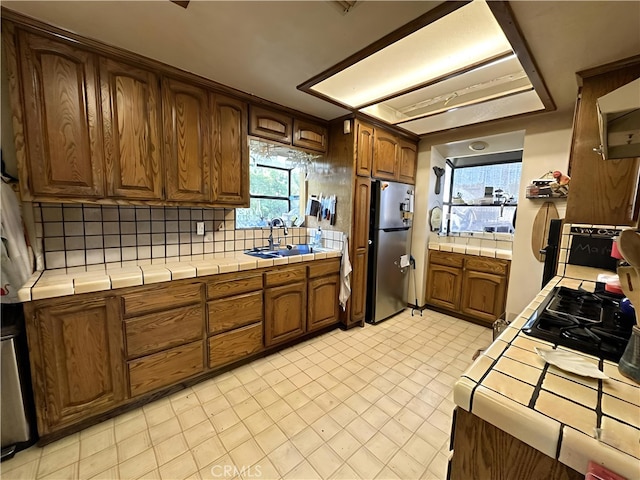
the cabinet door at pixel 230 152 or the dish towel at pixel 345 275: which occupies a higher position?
the cabinet door at pixel 230 152

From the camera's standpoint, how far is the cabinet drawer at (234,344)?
6.54 ft

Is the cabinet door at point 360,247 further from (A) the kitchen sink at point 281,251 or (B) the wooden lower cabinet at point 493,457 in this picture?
(B) the wooden lower cabinet at point 493,457

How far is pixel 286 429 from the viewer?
63.1 inches

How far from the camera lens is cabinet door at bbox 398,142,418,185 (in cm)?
313

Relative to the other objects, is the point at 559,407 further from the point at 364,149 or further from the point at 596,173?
the point at 364,149

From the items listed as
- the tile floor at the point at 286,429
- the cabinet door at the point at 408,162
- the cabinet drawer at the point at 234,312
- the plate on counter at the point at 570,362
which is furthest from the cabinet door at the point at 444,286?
the plate on counter at the point at 570,362

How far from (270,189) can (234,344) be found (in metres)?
1.61

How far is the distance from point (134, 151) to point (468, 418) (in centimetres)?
215

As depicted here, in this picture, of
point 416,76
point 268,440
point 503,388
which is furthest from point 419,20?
point 268,440

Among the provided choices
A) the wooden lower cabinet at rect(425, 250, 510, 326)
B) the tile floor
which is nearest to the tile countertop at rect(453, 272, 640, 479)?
the tile floor

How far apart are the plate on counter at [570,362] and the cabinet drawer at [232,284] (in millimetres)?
1781

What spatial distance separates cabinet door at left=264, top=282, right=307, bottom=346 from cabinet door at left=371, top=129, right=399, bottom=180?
1.47 m

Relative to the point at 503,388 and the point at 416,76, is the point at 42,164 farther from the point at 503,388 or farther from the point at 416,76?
the point at 416,76

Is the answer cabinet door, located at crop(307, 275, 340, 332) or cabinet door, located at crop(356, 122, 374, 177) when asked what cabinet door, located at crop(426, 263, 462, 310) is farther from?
cabinet door, located at crop(356, 122, 374, 177)
